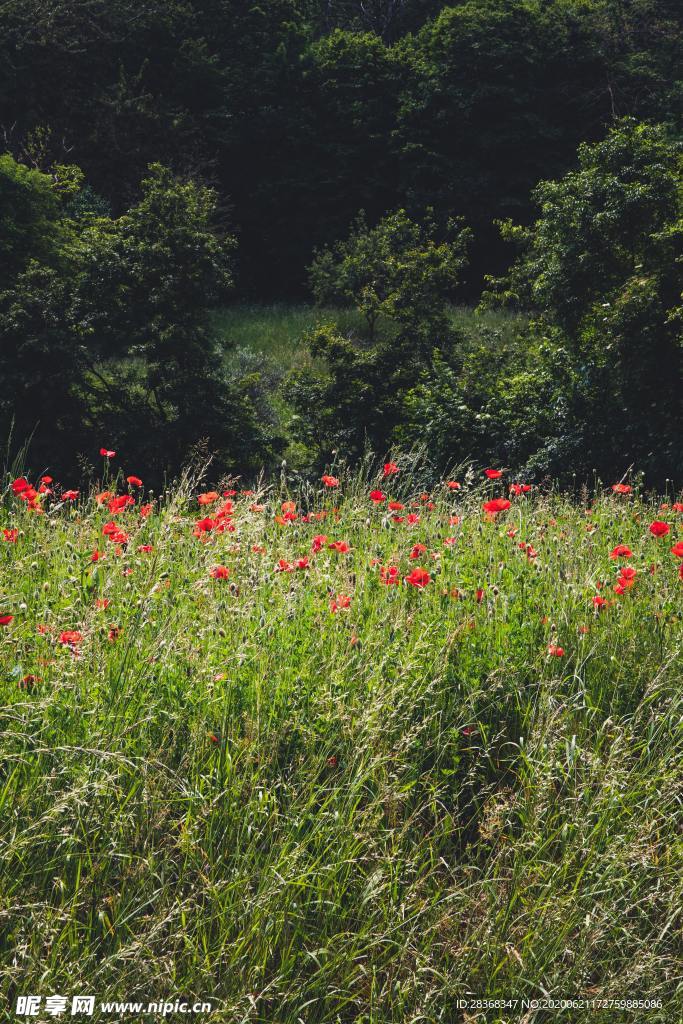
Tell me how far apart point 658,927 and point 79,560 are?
2.24 metres

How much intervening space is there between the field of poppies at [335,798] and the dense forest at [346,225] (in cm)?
444

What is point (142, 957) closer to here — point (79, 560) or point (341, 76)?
point (79, 560)

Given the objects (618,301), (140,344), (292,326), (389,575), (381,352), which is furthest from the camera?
(292,326)

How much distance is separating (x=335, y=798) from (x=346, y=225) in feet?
87.5

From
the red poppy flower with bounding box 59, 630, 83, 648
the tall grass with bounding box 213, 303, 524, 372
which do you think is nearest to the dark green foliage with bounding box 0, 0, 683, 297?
the tall grass with bounding box 213, 303, 524, 372

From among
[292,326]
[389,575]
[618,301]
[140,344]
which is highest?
[618,301]

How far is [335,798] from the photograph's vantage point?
2.37 metres

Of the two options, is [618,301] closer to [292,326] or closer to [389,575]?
[389,575]

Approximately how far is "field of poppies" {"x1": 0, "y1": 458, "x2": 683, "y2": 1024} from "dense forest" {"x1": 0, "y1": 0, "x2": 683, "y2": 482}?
444cm

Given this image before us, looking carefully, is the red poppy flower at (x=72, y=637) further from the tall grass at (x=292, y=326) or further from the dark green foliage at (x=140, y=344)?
the tall grass at (x=292, y=326)

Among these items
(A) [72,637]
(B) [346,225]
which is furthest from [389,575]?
(B) [346,225]

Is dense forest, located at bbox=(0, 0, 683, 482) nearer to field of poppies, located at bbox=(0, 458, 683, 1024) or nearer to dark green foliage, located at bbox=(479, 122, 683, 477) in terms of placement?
dark green foliage, located at bbox=(479, 122, 683, 477)

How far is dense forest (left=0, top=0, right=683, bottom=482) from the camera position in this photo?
1243cm

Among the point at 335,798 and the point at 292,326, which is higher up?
the point at 335,798
